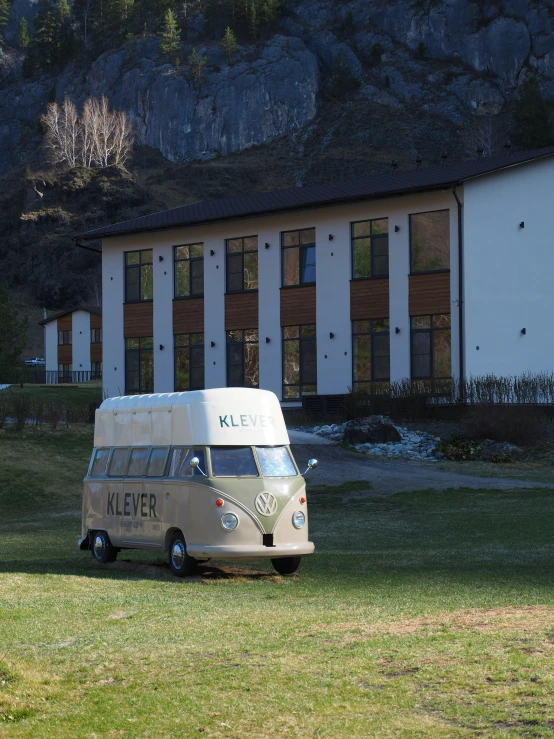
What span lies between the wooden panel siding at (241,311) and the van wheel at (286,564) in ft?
96.3

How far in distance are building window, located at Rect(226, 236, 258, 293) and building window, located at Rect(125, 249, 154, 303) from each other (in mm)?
4100

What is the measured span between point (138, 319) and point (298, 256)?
26.9ft

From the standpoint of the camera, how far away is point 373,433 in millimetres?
33375

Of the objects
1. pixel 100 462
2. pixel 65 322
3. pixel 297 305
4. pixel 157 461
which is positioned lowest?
pixel 100 462

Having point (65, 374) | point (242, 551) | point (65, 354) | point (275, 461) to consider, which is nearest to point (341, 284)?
point (275, 461)

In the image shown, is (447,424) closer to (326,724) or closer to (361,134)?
(326,724)

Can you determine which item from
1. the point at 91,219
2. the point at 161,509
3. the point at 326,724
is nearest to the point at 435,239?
the point at 161,509

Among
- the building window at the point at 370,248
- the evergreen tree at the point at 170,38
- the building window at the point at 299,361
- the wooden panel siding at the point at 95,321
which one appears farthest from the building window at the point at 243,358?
the evergreen tree at the point at 170,38

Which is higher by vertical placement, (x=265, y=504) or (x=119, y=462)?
(x=119, y=462)

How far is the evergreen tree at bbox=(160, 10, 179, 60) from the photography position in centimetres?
17225

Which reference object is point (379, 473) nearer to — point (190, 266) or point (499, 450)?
point (499, 450)

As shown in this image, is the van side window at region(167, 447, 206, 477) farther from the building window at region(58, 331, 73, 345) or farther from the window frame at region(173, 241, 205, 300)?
the building window at region(58, 331, 73, 345)

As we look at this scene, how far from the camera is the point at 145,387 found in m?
46.9

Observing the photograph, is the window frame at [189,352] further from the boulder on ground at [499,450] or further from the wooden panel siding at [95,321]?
the wooden panel siding at [95,321]
